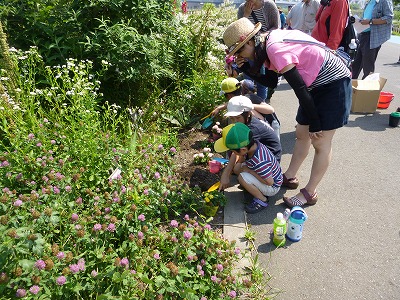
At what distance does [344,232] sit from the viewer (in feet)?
9.42

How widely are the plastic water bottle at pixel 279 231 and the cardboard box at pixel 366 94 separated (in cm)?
360

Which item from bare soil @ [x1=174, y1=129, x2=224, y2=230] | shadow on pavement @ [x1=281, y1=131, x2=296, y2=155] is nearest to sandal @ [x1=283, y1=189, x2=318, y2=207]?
bare soil @ [x1=174, y1=129, x2=224, y2=230]

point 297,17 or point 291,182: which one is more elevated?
point 297,17

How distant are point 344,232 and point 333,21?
2505mm

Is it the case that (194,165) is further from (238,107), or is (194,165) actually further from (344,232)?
(344,232)

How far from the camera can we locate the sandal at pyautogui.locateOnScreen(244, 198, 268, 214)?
3109 millimetres

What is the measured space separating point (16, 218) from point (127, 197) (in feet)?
2.43

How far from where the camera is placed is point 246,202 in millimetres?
3254

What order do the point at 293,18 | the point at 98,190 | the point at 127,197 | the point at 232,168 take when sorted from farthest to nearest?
the point at 293,18
the point at 232,168
the point at 98,190
the point at 127,197

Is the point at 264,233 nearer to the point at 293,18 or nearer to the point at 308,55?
the point at 308,55

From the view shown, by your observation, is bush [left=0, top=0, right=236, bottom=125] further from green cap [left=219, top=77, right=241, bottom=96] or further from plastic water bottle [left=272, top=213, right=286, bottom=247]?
plastic water bottle [left=272, top=213, right=286, bottom=247]

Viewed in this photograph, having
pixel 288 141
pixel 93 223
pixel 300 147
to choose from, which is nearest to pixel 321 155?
pixel 300 147

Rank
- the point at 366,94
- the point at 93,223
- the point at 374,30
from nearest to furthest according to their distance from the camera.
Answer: the point at 93,223 < the point at 366,94 < the point at 374,30

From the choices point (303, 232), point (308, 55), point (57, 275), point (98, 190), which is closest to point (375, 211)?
point (303, 232)
